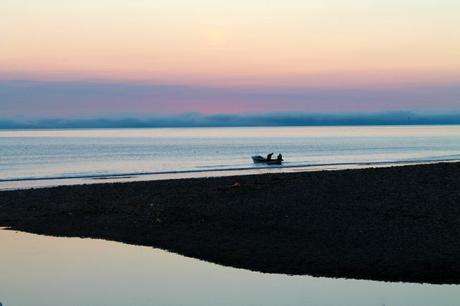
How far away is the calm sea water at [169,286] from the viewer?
13664mm

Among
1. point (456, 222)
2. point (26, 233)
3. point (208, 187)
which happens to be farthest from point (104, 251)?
point (208, 187)

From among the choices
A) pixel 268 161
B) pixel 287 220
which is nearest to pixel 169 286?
pixel 287 220

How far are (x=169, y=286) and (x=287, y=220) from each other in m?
8.40

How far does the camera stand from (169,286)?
49.6 ft

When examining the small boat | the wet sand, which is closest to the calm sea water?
the wet sand

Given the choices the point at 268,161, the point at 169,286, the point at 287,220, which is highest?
the point at 287,220

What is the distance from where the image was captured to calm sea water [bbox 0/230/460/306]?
13664 millimetres

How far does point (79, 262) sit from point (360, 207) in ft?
39.0

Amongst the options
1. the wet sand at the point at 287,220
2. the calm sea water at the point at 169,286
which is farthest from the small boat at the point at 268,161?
the calm sea water at the point at 169,286

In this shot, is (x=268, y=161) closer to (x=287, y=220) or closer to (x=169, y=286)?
(x=287, y=220)

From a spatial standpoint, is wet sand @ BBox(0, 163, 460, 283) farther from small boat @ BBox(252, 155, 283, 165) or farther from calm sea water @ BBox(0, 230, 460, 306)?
small boat @ BBox(252, 155, 283, 165)

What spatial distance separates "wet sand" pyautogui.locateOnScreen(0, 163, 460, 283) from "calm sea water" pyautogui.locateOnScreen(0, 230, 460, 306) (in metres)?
0.89

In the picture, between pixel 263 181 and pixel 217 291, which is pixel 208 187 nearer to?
pixel 263 181

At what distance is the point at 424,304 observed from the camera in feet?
43.1
